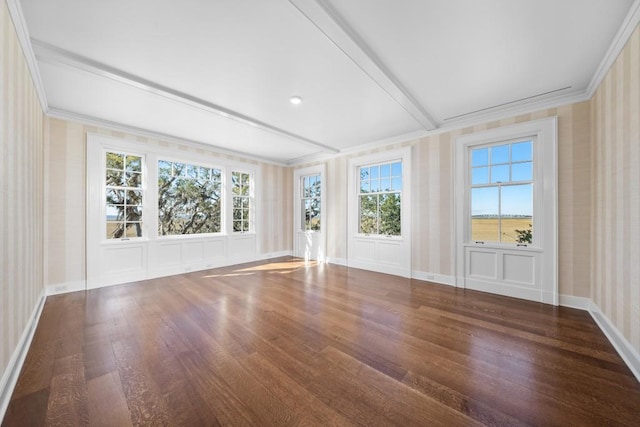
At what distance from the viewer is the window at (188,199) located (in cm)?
490

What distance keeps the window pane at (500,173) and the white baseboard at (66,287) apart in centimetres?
649

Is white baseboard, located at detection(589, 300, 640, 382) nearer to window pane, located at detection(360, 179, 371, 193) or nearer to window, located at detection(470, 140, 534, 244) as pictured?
window, located at detection(470, 140, 534, 244)

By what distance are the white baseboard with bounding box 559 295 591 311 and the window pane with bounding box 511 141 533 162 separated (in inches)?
74.5

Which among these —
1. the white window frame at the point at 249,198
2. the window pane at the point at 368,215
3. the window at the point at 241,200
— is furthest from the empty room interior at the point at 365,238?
the window at the point at 241,200

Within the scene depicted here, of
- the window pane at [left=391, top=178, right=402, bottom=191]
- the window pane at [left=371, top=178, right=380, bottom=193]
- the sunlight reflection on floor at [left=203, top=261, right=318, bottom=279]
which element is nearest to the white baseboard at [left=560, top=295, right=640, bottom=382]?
the window pane at [left=391, top=178, right=402, bottom=191]

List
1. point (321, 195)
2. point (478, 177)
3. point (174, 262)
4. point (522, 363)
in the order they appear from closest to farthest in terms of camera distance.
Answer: point (522, 363) < point (478, 177) < point (174, 262) < point (321, 195)

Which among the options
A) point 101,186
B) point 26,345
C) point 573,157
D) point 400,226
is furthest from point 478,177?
point 101,186

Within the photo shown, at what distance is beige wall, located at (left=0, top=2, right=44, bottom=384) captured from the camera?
163 cm

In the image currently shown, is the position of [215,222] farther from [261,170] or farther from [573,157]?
[573,157]

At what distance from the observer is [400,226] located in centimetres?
482

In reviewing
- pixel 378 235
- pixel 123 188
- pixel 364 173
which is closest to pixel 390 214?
pixel 378 235

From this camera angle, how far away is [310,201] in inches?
259

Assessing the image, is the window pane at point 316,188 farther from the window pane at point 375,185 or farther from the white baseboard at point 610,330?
the white baseboard at point 610,330

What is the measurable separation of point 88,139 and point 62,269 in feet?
6.55
